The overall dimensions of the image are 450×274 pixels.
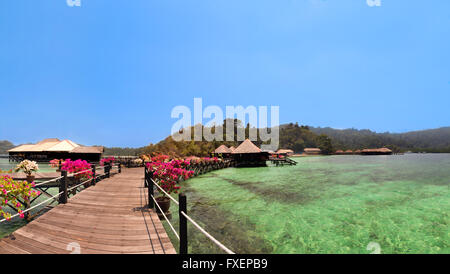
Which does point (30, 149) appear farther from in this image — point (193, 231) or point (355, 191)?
point (355, 191)

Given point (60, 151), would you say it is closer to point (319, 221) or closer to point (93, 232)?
point (93, 232)

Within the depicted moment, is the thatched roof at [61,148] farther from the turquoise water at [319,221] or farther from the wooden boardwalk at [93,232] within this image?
the wooden boardwalk at [93,232]

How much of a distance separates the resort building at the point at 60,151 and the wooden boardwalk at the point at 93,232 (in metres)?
20.3

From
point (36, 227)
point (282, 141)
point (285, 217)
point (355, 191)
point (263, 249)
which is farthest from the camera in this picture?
point (282, 141)

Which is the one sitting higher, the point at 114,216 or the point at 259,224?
the point at 114,216

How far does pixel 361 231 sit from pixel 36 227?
10346 millimetres

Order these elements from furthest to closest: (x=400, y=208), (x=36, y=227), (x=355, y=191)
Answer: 1. (x=355, y=191)
2. (x=400, y=208)
3. (x=36, y=227)

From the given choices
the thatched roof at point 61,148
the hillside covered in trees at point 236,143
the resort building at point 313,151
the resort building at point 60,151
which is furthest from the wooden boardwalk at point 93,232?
the resort building at point 313,151

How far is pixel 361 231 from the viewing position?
26.6 feet

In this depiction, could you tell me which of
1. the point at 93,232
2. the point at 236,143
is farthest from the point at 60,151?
the point at 236,143

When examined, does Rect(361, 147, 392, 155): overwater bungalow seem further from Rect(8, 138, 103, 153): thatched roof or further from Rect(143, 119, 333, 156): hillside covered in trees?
Rect(8, 138, 103, 153): thatched roof

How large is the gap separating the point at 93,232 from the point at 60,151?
106 ft
